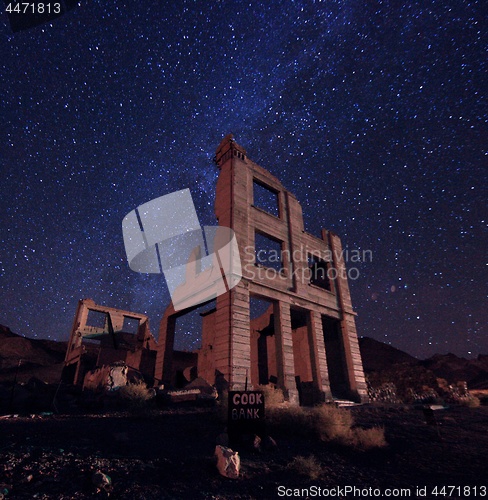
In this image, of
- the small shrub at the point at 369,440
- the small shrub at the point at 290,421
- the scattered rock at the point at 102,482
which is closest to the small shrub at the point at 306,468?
the small shrub at the point at 369,440

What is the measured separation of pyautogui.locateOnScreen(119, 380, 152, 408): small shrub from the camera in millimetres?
9242

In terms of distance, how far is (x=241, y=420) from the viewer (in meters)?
6.44

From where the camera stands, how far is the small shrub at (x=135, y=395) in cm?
924

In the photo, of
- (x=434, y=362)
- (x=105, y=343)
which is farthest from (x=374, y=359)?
(x=105, y=343)

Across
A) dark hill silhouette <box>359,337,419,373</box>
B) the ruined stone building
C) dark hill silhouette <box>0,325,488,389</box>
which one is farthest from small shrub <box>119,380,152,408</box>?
dark hill silhouette <box>359,337,419,373</box>

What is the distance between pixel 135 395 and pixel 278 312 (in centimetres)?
787

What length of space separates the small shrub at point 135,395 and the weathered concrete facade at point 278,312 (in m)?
3.35

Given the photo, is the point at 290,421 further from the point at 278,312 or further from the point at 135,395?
the point at 278,312

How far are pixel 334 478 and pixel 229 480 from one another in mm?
1898

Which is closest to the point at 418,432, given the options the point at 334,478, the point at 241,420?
the point at 334,478

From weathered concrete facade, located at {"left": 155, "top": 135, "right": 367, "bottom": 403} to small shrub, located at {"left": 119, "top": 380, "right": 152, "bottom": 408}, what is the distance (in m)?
3.35

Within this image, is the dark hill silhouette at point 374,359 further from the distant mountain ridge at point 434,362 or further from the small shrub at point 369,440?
the small shrub at point 369,440

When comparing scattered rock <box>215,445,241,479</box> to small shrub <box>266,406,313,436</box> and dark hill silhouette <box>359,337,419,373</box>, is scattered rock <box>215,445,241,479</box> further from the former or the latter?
dark hill silhouette <box>359,337,419,373</box>

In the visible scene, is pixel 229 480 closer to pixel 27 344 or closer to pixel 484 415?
pixel 484 415
